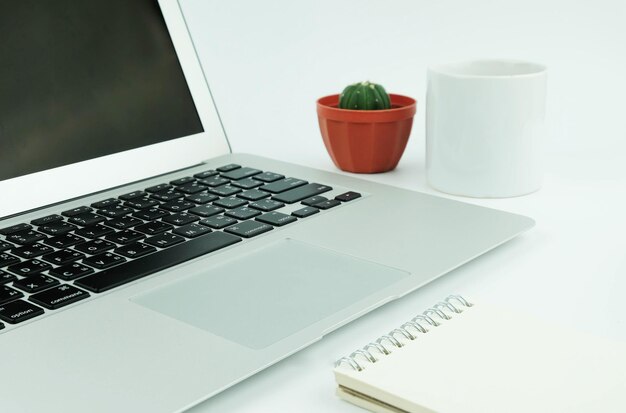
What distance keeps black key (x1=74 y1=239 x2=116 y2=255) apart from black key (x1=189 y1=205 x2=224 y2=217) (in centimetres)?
12

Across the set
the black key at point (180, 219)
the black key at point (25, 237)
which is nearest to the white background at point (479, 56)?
the black key at point (180, 219)

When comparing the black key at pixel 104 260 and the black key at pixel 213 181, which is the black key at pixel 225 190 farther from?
the black key at pixel 104 260

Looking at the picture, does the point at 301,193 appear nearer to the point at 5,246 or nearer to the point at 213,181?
A: the point at 213,181

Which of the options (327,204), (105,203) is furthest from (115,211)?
(327,204)

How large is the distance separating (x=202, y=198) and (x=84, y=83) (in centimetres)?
20

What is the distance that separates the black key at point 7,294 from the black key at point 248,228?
0.78 ft

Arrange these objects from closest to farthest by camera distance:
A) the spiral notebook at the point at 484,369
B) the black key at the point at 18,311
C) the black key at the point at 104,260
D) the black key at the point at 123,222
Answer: the spiral notebook at the point at 484,369, the black key at the point at 18,311, the black key at the point at 104,260, the black key at the point at 123,222

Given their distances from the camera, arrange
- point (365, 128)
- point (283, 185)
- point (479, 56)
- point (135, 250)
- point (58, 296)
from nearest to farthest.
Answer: point (58, 296) < point (135, 250) < point (283, 185) < point (365, 128) < point (479, 56)

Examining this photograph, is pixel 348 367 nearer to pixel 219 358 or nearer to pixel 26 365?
pixel 219 358

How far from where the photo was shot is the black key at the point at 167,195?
959 mm

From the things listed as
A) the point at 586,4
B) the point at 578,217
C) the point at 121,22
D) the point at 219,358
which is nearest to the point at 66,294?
the point at 219,358

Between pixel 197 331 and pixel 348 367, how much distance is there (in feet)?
0.41

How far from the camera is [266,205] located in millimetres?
939

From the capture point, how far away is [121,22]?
1032mm
